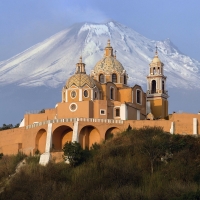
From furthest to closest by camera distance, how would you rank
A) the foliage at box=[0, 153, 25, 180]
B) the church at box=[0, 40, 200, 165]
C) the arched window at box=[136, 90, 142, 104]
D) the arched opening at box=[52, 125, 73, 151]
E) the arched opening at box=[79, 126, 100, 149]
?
the arched window at box=[136, 90, 142, 104]
the arched opening at box=[52, 125, 73, 151]
the arched opening at box=[79, 126, 100, 149]
the church at box=[0, 40, 200, 165]
the foliage at box=[0, 153, 25, 180]


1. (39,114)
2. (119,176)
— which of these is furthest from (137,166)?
(39,114)

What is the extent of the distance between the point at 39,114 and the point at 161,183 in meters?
13.5

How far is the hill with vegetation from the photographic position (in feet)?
161

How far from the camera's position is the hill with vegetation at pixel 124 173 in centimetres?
4912

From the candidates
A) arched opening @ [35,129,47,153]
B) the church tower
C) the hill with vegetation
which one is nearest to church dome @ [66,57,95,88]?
arched opening @ [35,129,47,153]

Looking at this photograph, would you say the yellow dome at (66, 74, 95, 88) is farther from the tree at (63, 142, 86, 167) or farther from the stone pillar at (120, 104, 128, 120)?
the tree at (63, 142, 86, 167)

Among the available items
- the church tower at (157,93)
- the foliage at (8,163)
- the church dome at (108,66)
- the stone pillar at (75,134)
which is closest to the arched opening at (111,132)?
the stone pillar at (75,134)

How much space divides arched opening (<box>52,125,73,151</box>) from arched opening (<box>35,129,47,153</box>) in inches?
32.2

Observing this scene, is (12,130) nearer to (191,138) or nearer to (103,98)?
(103,98)

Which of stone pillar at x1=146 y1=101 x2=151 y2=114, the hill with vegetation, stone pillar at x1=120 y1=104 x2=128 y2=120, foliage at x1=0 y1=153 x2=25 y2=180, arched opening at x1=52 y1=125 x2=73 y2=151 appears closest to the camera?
the hill with vegetation

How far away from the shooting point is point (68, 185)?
51125mm

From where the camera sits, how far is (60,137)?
2286 inches

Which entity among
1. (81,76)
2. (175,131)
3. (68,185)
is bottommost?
(68,185)

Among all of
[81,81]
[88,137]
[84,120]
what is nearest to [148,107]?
[81,81]
